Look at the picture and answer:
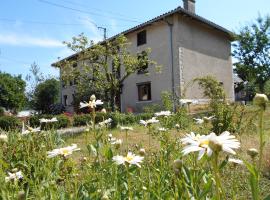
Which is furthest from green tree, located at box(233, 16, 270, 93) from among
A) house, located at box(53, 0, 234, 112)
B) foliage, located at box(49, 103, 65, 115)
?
foliage, located at box(49, 103, 65, 115)

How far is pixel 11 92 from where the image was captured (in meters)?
32.8

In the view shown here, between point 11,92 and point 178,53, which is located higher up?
point 178,53

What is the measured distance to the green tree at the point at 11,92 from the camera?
32.4 meters

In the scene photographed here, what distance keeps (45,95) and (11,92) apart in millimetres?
3434

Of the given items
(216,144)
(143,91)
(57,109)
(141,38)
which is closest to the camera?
(216,144)

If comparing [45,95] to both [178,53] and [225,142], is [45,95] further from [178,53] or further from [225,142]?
[225,142]

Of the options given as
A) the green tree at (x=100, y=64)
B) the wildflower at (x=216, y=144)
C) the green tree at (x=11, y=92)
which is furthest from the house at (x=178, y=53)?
the wildflower at (x=216, y=144)

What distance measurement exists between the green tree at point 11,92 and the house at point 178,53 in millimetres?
13394

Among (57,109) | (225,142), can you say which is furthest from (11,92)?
(225,142)

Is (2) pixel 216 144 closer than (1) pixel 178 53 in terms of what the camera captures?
Yes

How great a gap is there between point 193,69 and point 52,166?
19.8m

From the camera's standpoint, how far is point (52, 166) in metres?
2.50

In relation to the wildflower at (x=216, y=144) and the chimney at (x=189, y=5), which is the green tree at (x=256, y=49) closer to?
the chimney at (x=189, y=5)

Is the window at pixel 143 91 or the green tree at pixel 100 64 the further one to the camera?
the window at pixel 143 91
